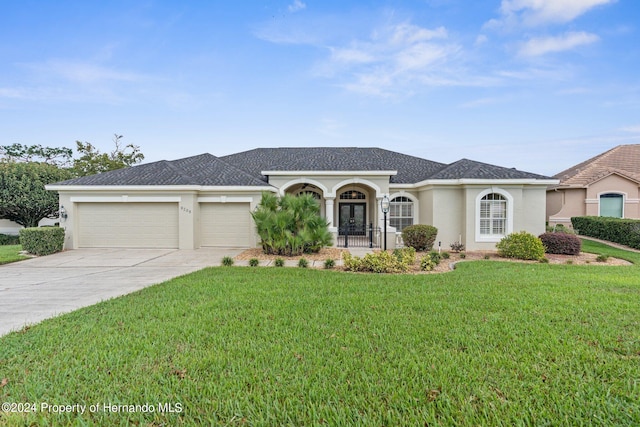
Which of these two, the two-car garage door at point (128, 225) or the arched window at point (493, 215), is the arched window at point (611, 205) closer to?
the arched window at point (493, 215)

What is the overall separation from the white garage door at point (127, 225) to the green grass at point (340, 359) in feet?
30.1

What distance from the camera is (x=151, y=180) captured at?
14.6m

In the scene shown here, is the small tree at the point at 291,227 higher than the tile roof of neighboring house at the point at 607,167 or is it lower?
lower

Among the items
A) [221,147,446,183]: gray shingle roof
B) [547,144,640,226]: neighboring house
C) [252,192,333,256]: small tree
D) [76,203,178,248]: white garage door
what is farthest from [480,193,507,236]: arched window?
[76,203,178,248]: white garage door

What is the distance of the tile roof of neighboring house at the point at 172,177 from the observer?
14.5 meters

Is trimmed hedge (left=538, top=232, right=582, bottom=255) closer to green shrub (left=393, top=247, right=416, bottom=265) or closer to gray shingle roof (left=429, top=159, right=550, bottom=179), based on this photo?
gray shingle roof (left=429, top=159, right=550, bottom=179)

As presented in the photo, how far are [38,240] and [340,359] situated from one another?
594 inches

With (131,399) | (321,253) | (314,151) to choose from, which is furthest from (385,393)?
(314,151)

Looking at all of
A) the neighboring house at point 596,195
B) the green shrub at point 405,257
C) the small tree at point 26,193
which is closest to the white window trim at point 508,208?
the green shrub at point 405,257

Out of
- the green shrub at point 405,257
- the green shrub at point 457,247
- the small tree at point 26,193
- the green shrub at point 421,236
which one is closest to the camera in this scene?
the green shrub at point 405,257

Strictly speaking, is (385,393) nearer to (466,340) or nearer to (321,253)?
(466,340)

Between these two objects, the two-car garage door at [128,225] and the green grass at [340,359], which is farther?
the two-car garage door at [128,225]

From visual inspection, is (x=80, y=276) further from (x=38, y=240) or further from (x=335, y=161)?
(x=335, y=161)

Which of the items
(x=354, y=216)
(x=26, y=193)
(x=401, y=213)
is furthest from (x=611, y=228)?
(x=26, y=193)
